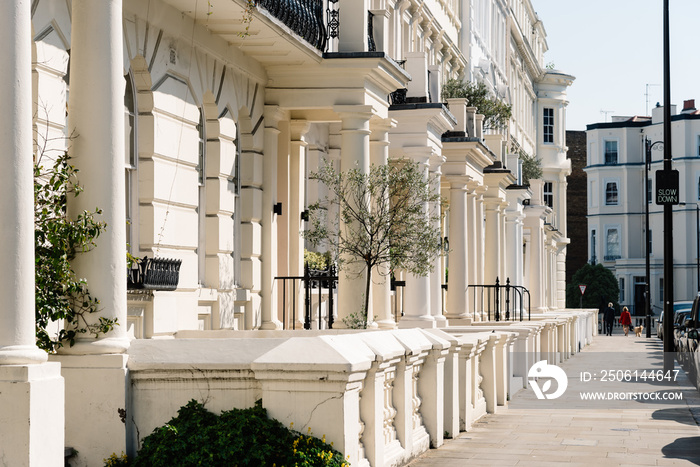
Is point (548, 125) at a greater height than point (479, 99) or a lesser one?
greater

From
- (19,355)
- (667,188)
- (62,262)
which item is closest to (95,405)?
(62,262)

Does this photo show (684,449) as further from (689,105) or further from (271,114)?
(689,105)

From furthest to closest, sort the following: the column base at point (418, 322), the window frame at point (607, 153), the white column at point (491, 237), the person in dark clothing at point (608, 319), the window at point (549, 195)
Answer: the window frame at point (607, 153)
the window at point (549, 195)
the person in dark clothing at point (608, 319)
the white column at point (491, 237)
the column base at point (418, 322)

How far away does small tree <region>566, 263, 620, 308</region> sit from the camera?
263 feet

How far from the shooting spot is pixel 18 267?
7.17m

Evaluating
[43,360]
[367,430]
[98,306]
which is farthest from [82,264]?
[367,430]

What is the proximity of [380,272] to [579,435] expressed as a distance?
5071 mm

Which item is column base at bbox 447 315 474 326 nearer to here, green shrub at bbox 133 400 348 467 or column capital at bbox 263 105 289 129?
column capital at bbox 263 105 289 129

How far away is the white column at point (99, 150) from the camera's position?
329 inches

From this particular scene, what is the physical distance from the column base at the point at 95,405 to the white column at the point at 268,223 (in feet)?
25.4

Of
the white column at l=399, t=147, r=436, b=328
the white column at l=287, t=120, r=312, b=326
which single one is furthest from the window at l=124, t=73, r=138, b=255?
the white column at l=399, t=147, r=436, b=328

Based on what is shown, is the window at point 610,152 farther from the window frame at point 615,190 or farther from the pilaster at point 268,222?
the pilaster at point 268,222

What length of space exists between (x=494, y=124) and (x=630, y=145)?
200 feet

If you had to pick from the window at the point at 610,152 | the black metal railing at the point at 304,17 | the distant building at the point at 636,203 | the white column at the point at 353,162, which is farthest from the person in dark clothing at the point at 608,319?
the black metal railing at the point at 304,17
